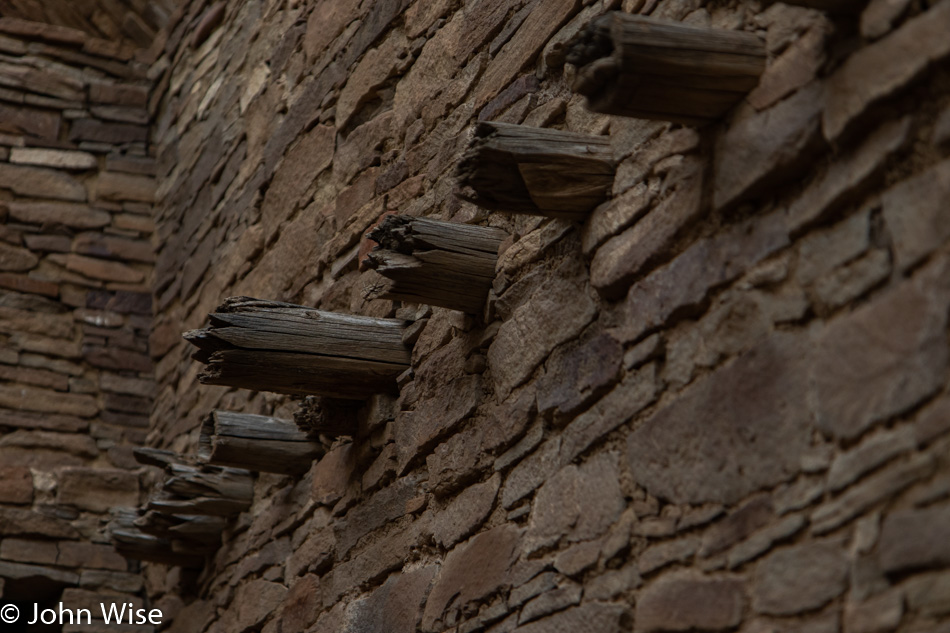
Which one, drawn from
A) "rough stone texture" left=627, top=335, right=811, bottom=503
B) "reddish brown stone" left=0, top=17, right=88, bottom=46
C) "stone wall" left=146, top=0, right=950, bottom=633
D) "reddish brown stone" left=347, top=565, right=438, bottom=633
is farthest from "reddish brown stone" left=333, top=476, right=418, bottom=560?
"reddish brown stone" left=0, top=17, right=88, bottom=46

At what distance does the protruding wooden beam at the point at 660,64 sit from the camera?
187cm

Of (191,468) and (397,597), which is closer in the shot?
(397,597)

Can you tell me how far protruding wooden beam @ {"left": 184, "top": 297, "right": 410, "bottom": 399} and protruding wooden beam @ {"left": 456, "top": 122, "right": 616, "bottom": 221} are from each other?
2.80 feet

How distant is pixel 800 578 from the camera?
1617mm

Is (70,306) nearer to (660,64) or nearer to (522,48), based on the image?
(522,48)

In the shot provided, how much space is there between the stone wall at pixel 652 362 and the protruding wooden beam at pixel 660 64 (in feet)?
0.18

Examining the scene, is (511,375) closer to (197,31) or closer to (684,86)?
(684,86)

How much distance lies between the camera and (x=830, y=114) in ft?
5.69

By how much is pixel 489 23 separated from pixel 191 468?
207 cm

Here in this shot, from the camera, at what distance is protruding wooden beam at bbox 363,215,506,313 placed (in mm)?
2623

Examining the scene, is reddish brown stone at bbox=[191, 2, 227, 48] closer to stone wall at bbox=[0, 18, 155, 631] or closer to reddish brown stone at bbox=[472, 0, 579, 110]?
stone wall at bbox=[0, 18, 155, 631]

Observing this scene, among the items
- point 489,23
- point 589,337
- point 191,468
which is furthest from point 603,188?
point 191,468

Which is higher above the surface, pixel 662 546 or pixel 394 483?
pixel 394 483

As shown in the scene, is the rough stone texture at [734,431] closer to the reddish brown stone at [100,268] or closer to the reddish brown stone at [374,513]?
the reddish brown stone at [374,513]
